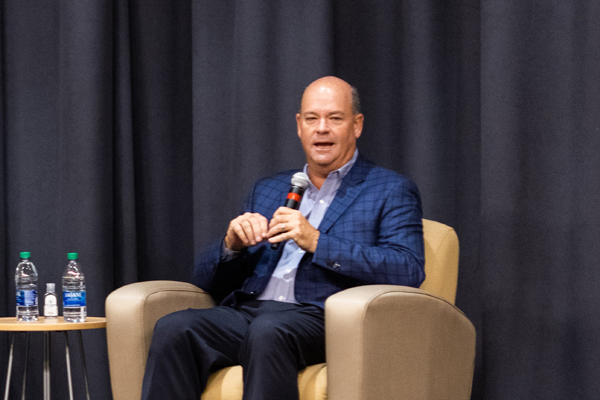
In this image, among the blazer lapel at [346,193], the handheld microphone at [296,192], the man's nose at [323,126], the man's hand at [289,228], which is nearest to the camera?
the man's hand at [289,228]

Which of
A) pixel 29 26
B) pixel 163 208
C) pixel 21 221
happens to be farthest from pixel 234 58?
pixel 21 221

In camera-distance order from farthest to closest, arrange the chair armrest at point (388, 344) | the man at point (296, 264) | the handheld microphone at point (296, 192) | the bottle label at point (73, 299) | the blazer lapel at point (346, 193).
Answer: the bottle label at point (73, 299)
the blazer lapel at point (346, 193)
the handheld microphone at point (296, 192)
the man at point (296, 264)
the chair armrest at point (388, 344)

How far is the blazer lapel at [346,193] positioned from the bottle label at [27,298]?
1.04 m

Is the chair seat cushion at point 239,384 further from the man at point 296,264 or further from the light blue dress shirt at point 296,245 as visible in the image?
the light blue dress shirt at point 296,245

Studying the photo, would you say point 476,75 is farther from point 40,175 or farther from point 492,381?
point 40,175

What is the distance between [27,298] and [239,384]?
3.23ft

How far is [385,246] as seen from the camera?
1.89 meters

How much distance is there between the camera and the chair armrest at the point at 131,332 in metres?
1.83

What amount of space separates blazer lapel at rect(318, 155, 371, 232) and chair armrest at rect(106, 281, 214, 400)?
0.52m

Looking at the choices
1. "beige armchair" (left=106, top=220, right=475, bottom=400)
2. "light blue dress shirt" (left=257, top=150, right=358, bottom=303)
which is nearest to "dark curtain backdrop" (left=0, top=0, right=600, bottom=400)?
"beige armchair" (left=106, top=220, right=475, bottom=400)

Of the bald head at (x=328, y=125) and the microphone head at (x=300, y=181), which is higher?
the bald head at (x=328, y=125)

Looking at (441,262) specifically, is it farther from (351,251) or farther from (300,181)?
(300,181)

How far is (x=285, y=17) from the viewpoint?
2.73 m

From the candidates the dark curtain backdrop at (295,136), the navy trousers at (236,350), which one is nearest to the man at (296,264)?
the navy trousers at (236,350)
